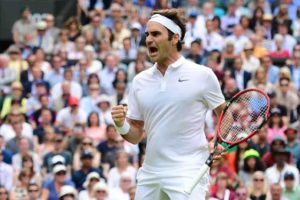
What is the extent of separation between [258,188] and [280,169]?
3.23 feet

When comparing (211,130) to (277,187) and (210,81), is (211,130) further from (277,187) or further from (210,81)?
(210,81)

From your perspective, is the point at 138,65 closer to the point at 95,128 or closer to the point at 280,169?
the point at 95,128

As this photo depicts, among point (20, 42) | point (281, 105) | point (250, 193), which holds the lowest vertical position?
point (250, 193)

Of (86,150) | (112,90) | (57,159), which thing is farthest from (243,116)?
(112,90)

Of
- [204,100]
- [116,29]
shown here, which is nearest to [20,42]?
[116,29]

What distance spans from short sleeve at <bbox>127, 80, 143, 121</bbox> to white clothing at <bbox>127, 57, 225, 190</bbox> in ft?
0.53

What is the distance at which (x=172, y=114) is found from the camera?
930 cm

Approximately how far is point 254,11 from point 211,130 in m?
5.27

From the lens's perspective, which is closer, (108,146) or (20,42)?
(108,146)

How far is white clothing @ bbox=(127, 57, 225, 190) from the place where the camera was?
366 inches

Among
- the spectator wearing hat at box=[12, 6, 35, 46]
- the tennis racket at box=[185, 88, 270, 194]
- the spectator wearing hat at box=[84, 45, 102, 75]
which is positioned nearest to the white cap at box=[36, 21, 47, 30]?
the spectator wearing hat at box=[12, 6, 35, 46]

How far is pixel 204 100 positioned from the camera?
937cm

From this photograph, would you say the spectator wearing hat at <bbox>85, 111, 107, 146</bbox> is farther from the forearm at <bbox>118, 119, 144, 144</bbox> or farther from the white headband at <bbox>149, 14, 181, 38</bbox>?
the white headband at <bbox>149, 14, 181, 38</bbox>

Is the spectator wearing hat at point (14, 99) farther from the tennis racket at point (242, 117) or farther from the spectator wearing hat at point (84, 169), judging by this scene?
the tennis racket at point (242, 117)
